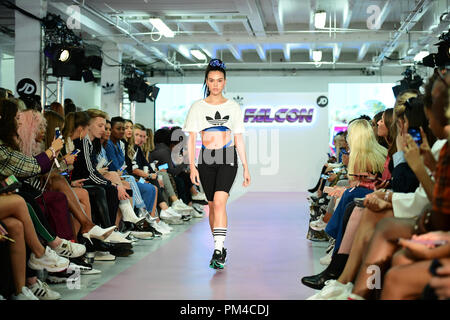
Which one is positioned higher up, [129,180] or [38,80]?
[38,80]

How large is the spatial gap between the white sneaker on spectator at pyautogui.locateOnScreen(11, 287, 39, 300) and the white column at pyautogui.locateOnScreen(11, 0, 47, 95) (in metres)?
6.21

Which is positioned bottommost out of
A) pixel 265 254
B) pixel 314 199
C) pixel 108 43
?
pixel 265 254

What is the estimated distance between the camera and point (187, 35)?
11.8 m

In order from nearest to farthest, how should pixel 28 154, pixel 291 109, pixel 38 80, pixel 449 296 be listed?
pixel 449 296, pixel 28 154, pixel 38 80, pixel 291 109

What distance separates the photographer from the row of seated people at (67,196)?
8.93 feet

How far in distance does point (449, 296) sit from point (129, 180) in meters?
4.21

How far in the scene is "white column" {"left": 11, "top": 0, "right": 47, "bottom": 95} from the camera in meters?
8.34

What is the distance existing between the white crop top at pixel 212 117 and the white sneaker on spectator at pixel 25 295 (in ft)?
5.60

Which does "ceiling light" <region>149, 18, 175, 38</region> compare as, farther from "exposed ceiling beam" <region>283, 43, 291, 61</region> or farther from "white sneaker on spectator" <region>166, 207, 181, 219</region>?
"white sneaker on spectator" <region>166, 207, 181, 219</region>

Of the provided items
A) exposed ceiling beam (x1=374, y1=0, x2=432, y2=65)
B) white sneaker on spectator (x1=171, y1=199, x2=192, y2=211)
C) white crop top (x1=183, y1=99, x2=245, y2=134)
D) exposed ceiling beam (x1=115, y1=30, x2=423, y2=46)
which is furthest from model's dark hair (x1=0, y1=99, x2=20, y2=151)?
exposed ceiling beam (x1=115, y1=30, x2=423, y2=46)

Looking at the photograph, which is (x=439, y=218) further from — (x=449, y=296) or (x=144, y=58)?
(x=144, y=58)

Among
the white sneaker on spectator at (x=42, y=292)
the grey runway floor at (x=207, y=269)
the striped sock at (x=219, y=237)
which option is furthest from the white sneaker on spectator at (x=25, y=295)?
the striped sock at (x=219, y=237)

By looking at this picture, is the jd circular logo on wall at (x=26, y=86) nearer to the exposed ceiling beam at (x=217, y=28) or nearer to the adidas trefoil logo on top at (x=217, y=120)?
the exposed ceiling beam at (x=217, y=28)

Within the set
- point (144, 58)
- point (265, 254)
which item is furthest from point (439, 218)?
point (144, 58)
